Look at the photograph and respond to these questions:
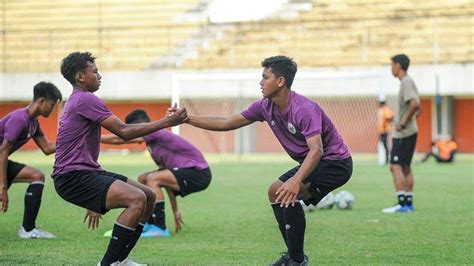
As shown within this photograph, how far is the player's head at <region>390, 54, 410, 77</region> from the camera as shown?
14.4 m

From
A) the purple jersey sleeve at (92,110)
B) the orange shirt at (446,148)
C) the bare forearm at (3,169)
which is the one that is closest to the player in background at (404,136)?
the bare forearm at (3,169)

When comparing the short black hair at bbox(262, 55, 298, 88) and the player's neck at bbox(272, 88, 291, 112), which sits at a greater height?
the short black hair at bbox(262, 55, 298, 88)

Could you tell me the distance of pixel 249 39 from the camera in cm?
3581

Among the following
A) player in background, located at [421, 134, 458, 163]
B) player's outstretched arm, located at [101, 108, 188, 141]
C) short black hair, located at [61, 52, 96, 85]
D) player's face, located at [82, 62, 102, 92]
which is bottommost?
player in background, located at [421, 134, 458, 163]

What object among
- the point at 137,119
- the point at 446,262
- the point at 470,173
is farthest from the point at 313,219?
the point at 470,173

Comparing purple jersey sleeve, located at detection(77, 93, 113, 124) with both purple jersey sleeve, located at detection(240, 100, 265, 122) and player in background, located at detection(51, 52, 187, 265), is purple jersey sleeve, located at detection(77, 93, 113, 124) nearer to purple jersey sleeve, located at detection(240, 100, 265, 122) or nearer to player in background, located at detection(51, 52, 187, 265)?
player in background, located at detection(51, 52, 187, 265)

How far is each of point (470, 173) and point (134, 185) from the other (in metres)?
16.2

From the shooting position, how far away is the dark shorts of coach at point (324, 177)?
8602mm

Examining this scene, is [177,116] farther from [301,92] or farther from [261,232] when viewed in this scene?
[301,92]

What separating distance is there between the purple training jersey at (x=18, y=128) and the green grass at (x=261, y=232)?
3.88ft

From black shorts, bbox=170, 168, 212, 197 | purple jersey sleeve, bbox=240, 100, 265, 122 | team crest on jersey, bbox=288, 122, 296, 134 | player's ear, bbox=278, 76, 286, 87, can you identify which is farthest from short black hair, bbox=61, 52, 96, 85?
black shorts, bbox=170, 168, 212, 197

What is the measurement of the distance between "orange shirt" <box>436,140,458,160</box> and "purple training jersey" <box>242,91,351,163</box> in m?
20.2

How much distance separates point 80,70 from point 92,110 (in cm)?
47

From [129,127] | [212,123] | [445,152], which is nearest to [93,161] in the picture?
[129,127]
